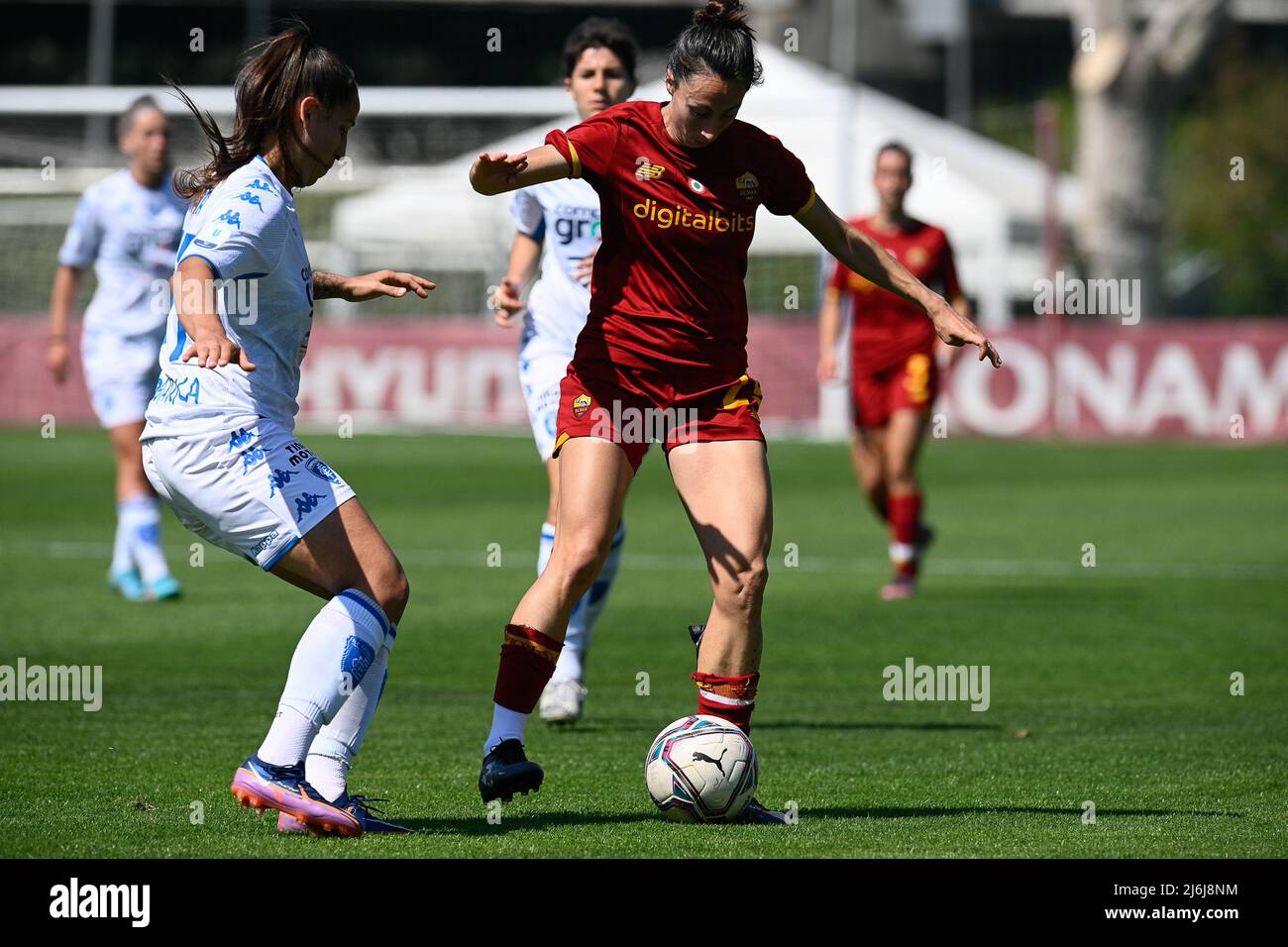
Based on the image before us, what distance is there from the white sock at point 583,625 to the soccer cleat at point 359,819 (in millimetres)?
2368

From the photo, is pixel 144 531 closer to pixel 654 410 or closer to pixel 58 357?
pixel 58 357

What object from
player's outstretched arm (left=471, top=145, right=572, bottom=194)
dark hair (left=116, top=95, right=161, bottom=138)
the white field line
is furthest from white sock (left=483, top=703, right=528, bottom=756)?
the white field line

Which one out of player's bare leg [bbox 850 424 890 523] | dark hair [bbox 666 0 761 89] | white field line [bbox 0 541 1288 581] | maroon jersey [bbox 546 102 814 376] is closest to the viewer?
dark hair [bbox 666 0 761 89]

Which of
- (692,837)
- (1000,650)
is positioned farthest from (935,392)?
(692,837)

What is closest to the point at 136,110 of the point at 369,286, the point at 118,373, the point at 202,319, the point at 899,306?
the point at 118,373

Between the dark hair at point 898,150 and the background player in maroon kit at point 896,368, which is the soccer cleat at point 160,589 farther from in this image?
the dark hair at point 898,150

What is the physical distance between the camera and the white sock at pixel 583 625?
805 centimetres

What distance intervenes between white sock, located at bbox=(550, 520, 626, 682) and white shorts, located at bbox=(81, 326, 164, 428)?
15.1 feet

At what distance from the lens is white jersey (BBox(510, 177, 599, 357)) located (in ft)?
27.5

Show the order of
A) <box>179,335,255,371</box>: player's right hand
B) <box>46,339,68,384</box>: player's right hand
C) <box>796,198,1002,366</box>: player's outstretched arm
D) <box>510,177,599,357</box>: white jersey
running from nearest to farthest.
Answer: <box>179,335,255,371</box>: player's right hand
<box>796,198,1002,366</box>: player's outstretched arm
<box>510,177,599,357</box>: white jersey
<box>46,339,68,384</box>: player's right hand

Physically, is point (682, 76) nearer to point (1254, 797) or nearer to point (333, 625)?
point (333, 625)

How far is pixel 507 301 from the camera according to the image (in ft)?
25.5

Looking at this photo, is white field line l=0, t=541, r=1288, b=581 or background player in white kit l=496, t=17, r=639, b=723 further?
white field line l=0, t=541, r=1288, b=581

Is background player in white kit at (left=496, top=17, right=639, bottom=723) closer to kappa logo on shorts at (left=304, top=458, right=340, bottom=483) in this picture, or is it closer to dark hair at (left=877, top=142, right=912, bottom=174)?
kappa logo on shorts at (left=304, top=458, right=340, bottom=483)
